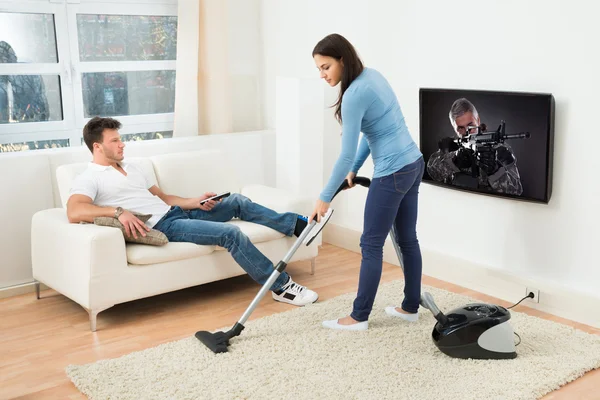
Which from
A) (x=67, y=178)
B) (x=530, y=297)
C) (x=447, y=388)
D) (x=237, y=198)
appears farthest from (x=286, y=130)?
(x=447, y=388)

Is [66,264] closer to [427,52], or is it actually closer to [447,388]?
[447,388]

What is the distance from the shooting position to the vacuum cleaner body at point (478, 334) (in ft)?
9.76

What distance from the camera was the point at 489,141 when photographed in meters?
3.75

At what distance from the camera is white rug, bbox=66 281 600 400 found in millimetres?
2770

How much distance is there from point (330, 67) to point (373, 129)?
1.05 feet

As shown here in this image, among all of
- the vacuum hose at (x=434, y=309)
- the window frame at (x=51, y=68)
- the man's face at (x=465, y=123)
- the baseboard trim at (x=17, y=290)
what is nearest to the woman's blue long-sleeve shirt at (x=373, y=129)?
the vacuum hose at (x=434, y=309)

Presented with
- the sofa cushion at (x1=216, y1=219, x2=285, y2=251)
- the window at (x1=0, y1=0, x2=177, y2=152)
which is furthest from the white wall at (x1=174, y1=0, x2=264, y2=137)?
the sofa cushion at (x1=216, y1=219, x2=285, y2=251)

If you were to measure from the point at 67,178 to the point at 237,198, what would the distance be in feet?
3.01

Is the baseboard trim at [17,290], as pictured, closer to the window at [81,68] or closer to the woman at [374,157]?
the window at [81,68]

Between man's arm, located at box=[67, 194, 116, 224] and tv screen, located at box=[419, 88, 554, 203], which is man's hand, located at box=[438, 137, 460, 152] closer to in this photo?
tv screen, located at box=[419, 88, 554, 203]

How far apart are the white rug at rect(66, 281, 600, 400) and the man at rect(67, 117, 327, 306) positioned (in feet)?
1.21

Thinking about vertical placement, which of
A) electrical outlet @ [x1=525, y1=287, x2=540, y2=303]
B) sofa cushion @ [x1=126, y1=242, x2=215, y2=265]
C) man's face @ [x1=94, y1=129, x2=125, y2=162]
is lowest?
electrical outlet @ [x1=525, y1=287, x2=540, y2=303]

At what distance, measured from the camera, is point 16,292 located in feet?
13.3

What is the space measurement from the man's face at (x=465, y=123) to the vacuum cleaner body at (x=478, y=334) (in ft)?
3.76
